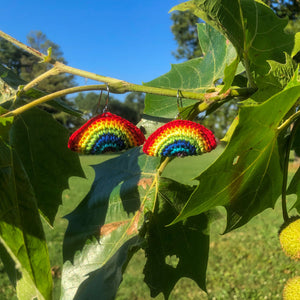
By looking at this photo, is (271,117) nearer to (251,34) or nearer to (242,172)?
(242,172)

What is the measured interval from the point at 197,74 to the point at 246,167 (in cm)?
49

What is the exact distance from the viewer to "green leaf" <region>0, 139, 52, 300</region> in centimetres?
57

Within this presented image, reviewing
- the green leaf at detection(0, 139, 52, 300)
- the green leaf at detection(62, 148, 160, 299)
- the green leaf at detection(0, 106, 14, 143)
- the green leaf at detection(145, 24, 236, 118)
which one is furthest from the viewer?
the green leaf at detection(145, 24, 236, 118)

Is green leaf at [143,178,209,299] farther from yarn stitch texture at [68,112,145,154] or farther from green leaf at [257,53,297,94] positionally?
green leaf at [257,53,297,94]

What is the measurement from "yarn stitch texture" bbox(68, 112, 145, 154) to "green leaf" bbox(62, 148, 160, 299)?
0.25 m

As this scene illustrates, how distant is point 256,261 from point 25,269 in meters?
5.46

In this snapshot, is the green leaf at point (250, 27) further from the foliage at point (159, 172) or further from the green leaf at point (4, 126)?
the green leaf at point (4, 126)

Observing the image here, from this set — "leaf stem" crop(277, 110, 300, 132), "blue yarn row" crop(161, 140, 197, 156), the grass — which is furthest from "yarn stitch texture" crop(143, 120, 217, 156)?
the grass

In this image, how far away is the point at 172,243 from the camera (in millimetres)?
976

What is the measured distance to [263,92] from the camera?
781 millimetres

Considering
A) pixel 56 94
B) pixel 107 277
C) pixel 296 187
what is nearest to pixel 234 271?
pixel 296 187

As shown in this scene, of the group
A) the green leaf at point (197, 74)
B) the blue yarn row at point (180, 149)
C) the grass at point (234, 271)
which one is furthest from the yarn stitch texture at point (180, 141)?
the grass at point (234, 271)

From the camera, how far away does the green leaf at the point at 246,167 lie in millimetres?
635

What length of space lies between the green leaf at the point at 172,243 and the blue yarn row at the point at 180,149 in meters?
0.24
